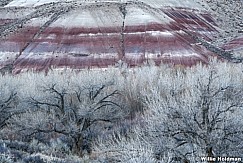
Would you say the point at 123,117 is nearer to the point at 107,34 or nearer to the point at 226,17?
the point at 107,34

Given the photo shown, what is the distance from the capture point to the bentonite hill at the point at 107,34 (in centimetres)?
6294

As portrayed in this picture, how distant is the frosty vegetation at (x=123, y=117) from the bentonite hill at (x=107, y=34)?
10.2 m

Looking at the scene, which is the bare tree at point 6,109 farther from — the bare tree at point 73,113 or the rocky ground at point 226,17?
the rocky ground at point 226,17

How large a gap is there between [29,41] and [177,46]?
2190cm

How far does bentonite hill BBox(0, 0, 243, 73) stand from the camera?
206 ft

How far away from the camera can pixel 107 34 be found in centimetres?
6912

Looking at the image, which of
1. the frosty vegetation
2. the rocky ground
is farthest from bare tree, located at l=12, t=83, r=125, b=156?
the rocky ground

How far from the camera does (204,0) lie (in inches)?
3925

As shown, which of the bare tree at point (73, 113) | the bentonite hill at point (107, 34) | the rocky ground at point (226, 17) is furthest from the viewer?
the rocky ground at point (226, 17)

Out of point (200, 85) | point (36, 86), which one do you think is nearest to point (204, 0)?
point (36, 86)

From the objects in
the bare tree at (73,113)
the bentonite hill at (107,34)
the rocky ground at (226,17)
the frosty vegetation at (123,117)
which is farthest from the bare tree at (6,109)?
the rocky ground at (226,17)

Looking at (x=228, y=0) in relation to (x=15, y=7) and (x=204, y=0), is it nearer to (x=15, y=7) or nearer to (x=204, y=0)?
(x=204, y=0)

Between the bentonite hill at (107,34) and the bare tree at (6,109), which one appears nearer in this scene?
the bare tree at (6,109)

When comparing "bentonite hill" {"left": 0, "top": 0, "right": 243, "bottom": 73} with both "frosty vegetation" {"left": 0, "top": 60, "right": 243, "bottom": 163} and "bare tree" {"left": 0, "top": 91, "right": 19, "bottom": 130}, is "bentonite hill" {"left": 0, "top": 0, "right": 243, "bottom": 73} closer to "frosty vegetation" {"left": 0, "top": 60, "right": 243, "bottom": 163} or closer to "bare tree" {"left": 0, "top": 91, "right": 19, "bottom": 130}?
"frosty vegetation" {"left": 0, "top": 60, "right": 243, "bottom": 163}
